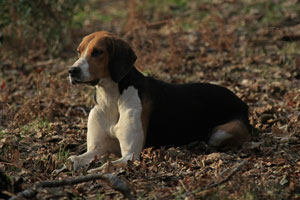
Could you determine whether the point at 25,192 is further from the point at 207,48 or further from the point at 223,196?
the point at 207,48

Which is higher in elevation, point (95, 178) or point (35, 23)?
point (35, 23)

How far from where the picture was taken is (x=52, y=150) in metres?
5.53

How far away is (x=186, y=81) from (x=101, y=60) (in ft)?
10.8

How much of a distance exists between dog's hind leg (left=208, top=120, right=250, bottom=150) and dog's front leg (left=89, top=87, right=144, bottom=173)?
0.92 meters

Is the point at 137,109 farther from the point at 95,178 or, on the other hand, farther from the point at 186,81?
the point at 186,81

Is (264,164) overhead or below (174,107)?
below

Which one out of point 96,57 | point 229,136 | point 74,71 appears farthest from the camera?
point 229,136

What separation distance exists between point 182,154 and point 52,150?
4.67 ft

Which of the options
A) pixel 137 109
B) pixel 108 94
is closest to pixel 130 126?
pixel 137 109

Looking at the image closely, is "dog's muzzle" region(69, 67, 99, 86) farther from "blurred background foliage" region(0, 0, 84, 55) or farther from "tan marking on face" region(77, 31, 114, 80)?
"blurred background foliage" region(0, 0, 84, 55)

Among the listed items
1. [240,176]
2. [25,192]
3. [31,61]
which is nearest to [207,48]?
[31,61]

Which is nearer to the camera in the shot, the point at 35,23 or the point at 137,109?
the point at 137,109

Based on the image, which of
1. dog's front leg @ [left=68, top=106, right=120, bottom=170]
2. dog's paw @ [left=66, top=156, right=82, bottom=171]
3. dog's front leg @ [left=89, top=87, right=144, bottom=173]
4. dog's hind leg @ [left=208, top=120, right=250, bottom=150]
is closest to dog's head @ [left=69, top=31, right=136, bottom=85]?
dog's front leg @ [left=89, top=87, right=144, bottom=173]

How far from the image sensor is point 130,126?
16.5 ft
